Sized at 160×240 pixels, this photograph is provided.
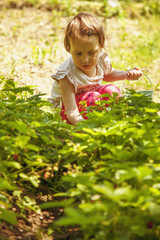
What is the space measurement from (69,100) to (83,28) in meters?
0.58

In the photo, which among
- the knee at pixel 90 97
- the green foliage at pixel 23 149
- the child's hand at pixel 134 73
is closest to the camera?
the green foliage at pixel 23 149

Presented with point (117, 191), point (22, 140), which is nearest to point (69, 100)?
point (22, 140)

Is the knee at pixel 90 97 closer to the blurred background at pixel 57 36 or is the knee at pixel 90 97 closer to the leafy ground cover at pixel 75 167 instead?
the leafy ground cover at pixel 75 167

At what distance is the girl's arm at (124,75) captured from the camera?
2877mm

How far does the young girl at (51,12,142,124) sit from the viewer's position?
8.61ft

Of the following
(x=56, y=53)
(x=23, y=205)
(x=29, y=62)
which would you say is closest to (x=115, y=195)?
(x=23, y=205)

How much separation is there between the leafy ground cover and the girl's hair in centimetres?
56

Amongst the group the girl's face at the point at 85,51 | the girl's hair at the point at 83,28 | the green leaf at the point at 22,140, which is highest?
the girl's hair at the point at 83,28

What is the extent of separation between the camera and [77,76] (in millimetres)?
2863

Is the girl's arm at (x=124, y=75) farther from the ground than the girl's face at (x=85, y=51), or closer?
closer

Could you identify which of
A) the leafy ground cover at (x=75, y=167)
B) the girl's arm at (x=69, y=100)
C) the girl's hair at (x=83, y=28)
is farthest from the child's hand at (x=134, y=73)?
the leafy ground cover at (x=75, y=167)

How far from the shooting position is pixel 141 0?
7301 mm

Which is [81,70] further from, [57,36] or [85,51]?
[57,36]

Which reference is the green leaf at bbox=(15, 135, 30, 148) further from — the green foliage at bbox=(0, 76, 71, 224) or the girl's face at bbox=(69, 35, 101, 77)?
the girl's face at bbox=(69, 35, 101, 77)
